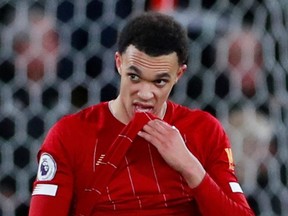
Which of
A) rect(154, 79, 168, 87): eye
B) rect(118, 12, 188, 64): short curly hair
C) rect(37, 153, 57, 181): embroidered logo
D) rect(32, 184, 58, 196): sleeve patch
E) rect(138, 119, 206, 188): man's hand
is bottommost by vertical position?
rect(32, 184, 58, 196): sleeve patch

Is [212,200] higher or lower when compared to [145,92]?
lower

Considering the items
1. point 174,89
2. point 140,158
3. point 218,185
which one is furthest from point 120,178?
point 174,89

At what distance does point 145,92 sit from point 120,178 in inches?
5.4

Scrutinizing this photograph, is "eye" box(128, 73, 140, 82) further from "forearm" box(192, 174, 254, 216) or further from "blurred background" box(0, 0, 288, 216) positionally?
"blurred background" box(0, 0, 288, 216)

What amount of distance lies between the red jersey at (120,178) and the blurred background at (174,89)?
48 cm

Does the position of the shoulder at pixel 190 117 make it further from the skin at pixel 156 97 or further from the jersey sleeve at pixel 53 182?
the jersey sleeve at pixel 53 182

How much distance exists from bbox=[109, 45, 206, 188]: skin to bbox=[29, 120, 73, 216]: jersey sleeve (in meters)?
0.12

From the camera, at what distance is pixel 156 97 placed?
1344 millimetres

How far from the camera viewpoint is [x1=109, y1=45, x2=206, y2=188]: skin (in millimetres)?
1307

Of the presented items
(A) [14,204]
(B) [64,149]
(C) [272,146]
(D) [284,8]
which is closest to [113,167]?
(B) [64,149]

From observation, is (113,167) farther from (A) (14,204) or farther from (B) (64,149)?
(A) (14,204)

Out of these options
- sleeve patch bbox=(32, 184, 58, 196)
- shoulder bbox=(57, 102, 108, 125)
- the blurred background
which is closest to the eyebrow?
shoulder bbox=(57, 102, 108, 125)

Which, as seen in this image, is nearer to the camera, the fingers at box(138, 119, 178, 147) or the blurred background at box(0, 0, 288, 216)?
the fingers at box(138, 119, 178, 147)

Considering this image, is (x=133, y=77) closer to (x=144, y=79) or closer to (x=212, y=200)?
(x=144, y=79)
